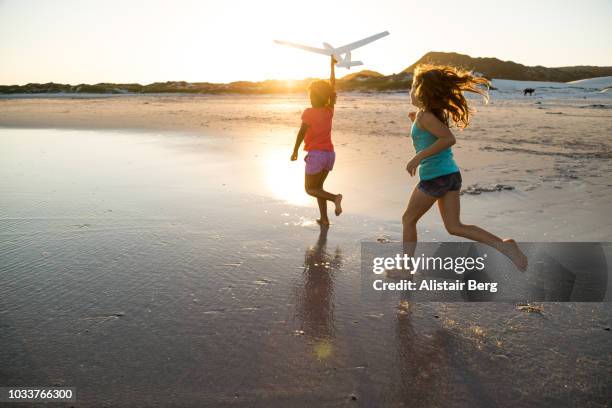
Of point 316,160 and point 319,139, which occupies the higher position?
point 319,139

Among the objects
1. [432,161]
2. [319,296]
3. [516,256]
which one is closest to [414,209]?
[432,161]

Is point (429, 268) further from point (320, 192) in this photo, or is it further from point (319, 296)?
point (320, 192)

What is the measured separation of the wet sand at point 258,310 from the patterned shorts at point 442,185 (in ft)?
2.98

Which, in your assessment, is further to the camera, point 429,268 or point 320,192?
point 320,192

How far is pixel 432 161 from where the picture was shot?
3.52 metres

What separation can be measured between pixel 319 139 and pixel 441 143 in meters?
2.16

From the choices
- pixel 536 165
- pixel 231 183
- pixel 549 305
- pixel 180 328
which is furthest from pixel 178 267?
pixel 536 165

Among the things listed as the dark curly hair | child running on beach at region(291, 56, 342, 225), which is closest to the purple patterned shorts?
child running on beach at region(291, 56, 342, 225)

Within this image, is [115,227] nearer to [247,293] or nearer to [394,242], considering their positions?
[247,293]

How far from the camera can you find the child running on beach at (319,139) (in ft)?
17.1

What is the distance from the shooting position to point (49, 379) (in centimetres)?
232

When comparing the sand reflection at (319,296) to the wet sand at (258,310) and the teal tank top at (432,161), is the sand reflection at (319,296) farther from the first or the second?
the teal tank top at (432,161)

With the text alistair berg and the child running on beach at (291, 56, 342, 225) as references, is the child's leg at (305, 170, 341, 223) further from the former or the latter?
the text alistair berg

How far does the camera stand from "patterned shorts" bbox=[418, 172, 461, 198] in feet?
11.4
